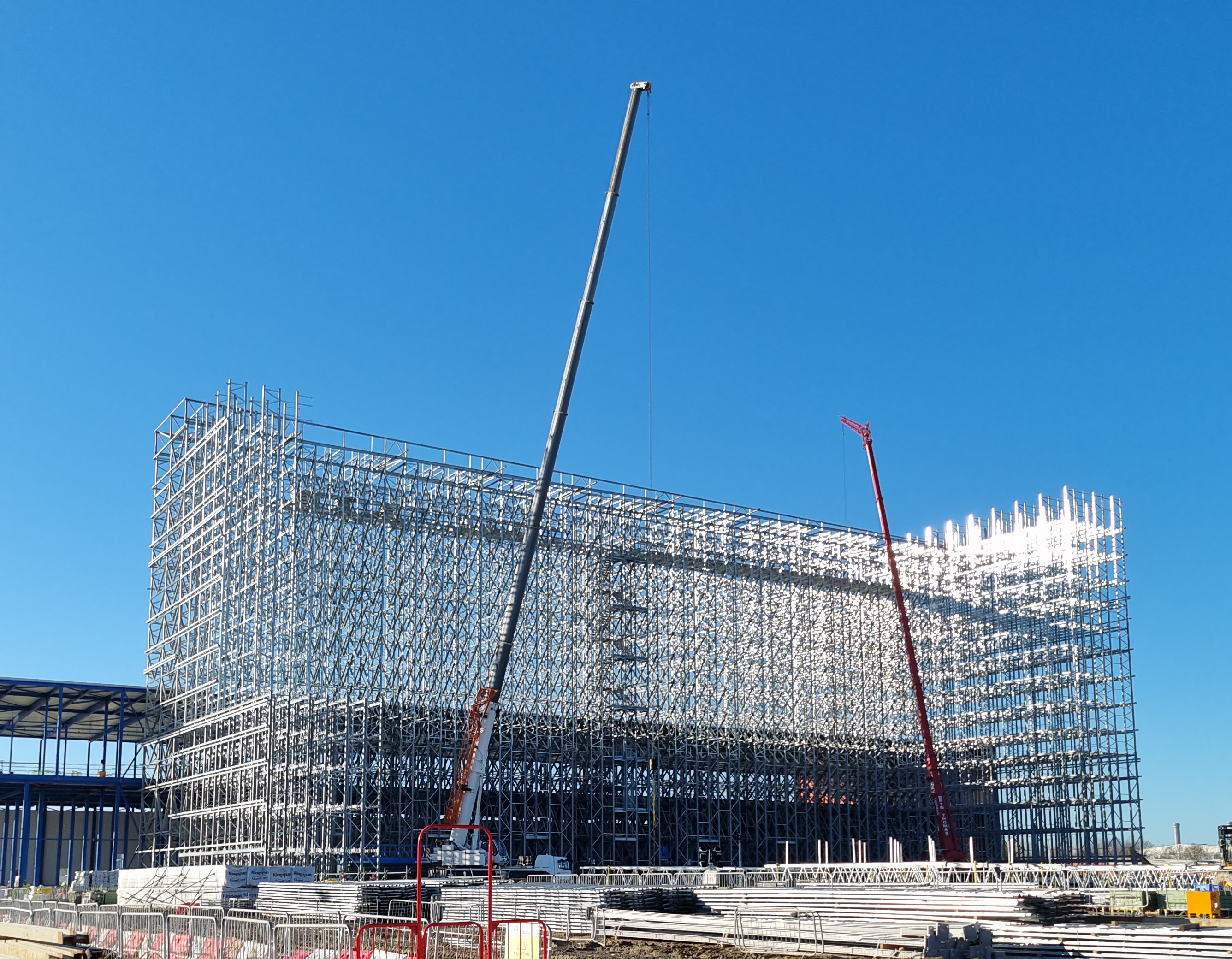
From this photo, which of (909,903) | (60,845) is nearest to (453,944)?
(909,903)

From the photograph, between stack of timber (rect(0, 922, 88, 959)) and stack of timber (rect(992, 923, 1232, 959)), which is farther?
stack of timber (rect(0, 922, 88, 959))

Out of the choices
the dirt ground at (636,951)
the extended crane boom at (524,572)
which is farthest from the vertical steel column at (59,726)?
the dirt ground at (636,951)

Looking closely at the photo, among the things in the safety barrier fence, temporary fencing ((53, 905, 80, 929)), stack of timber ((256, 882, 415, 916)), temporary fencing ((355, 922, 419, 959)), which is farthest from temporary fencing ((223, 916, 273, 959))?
stack of timber ((256, 882, 415, 916))

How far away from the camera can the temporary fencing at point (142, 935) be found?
24328 millimetres

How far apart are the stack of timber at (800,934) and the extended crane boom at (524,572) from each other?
645 inches

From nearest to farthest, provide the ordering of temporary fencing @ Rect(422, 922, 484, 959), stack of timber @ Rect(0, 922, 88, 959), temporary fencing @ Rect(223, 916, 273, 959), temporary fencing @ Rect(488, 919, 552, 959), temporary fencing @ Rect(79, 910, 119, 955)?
temporary fencing @ Rect(422, 922, 484, 959)
temporary fencing @ Rect(488, 919, 552, 959)
temporary fencing @ Rect(223, 916, 273, 959)
stack of timber @ Rect(0, 922, 88, 959)
temporary fencing @ Rect(79, 910, 119, 955)

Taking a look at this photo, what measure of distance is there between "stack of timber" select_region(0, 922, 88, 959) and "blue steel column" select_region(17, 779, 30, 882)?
3692cm

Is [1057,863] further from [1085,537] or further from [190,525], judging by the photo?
[190,525]

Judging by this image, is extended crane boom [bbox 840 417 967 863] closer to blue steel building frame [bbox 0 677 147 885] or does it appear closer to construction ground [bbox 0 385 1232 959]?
construction ground [bbox 0 385 1232 959]

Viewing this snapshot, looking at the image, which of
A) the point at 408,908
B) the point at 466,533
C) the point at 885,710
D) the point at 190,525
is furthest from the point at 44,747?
the point at 885,710

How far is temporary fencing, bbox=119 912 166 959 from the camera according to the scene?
79.8ft

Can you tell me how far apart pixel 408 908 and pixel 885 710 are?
152 feet

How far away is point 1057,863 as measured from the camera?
7138cm

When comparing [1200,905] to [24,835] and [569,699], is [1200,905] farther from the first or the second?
[24,835]
